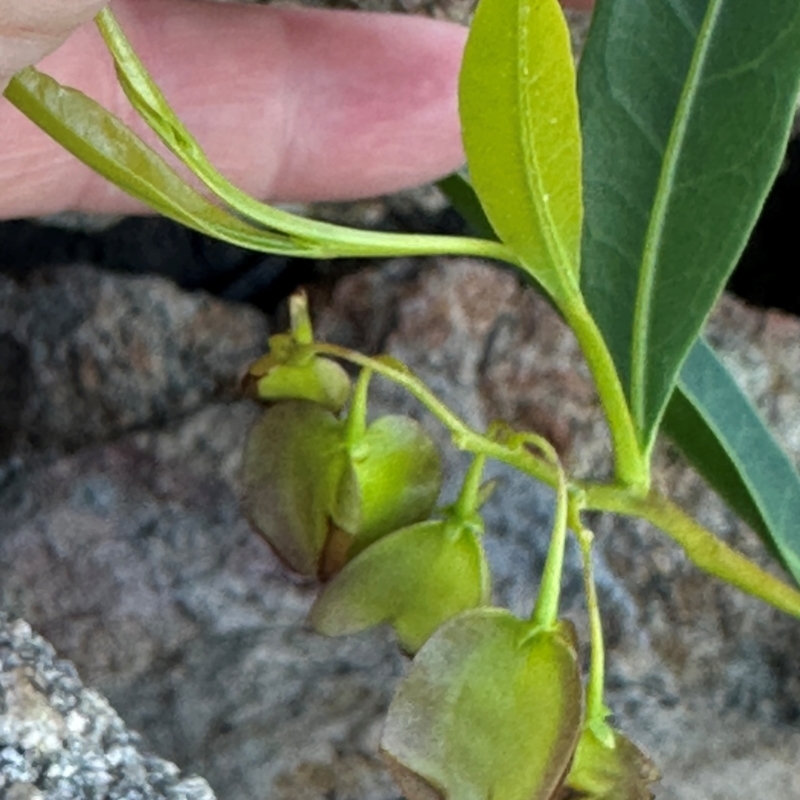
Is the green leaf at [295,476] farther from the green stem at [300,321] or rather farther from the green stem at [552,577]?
the green stem at [552,577]

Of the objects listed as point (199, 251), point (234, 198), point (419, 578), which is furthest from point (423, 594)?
point (199, 251)

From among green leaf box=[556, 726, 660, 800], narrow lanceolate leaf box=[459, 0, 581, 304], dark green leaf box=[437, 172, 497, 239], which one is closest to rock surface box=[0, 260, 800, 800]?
dark green leaf box=[437, 172, 497, 239]

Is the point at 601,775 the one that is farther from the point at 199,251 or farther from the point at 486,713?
the point at 199,251

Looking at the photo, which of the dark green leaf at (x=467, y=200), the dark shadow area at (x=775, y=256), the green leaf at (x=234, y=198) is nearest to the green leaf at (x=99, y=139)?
the green leaf at (x=234, y=198)

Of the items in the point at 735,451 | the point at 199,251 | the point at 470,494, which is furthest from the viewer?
the point at 199,251

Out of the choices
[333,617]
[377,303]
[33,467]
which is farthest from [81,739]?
[377,303]

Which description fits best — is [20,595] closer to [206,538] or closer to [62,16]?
[206,538]
